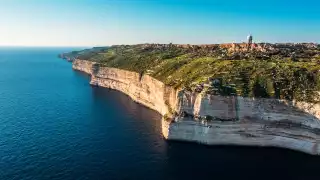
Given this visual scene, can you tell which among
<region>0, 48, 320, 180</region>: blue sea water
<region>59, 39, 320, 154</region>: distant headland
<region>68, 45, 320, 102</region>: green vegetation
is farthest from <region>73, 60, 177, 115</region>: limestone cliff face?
<region>0, 48, 320, 180</region>: blue sea water

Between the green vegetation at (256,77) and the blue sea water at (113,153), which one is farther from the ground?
the green vegetation at (256,77)

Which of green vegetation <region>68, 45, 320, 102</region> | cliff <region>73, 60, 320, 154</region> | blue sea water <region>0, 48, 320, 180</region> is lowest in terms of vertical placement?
blue sea water <region>0, 48, 320, 180</region>

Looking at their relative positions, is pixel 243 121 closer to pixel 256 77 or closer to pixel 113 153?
pixel 256 77

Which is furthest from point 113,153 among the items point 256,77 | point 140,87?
point 140,87

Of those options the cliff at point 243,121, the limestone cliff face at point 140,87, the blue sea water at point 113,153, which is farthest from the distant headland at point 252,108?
the limestone cliff face at point 140,87

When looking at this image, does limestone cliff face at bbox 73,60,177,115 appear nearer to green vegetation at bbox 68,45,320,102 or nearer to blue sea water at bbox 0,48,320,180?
green vegetation at bbox 68,45,320,102

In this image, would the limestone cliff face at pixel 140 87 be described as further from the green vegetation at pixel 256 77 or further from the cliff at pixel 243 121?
the cliff at pixel 243 121
